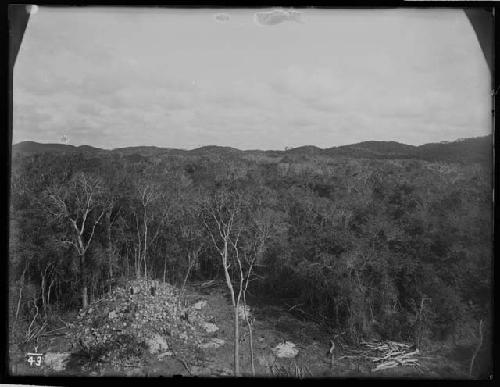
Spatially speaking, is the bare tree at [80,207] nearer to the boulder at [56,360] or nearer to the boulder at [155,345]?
the boulder at [56,360]

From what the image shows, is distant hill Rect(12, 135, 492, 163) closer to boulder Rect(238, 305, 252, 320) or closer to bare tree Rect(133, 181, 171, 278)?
bare tree Rect(133, 181, 171, 278)

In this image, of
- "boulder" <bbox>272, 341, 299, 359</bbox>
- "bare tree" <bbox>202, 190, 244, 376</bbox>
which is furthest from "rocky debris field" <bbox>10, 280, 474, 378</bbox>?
"bare tree" <bbox>202, 190, 244, 376</bbox>

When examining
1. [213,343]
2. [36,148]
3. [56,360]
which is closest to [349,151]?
[213,343]

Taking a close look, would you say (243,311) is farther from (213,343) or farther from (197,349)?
(197,349)

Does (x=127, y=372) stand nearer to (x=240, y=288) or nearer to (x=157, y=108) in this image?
(x=240, y=288)

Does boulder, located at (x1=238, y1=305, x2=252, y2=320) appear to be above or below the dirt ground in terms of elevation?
above

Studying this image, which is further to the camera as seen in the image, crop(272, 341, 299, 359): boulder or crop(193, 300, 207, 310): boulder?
crop(193, 300, 207, 310): boulder

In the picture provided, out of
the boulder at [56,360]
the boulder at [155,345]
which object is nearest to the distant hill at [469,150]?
the boulder at [155,345]
